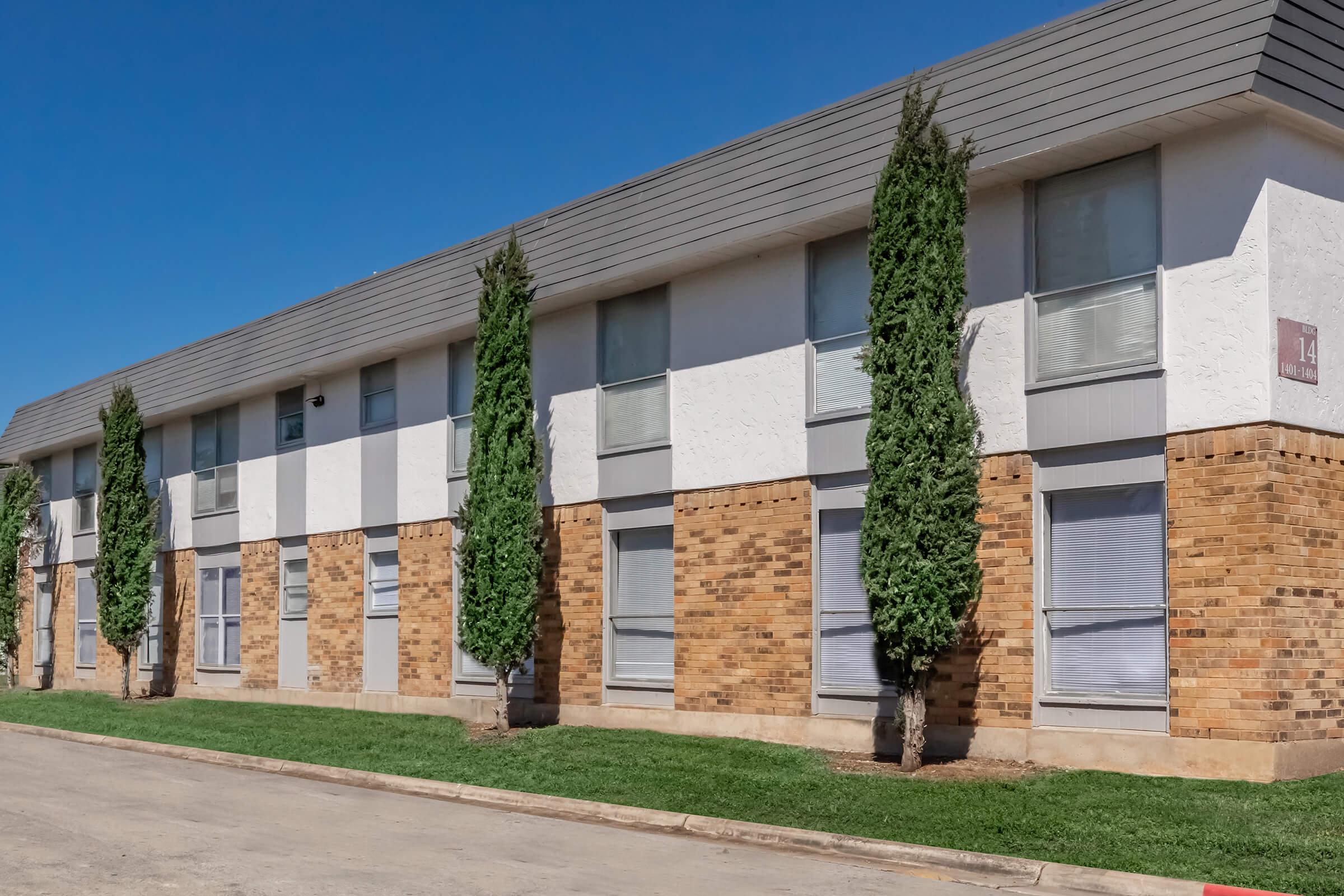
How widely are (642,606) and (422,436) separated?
551 cm

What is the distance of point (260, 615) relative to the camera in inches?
1017

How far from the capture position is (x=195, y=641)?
27.9m

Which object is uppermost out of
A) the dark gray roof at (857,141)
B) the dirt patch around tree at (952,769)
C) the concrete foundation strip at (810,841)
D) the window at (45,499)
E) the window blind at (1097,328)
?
the dark gray roof at (857,141)

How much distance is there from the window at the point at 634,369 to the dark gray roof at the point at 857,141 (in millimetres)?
733

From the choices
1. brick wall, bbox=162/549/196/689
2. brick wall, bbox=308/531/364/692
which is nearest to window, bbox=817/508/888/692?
brick wall, bbox=308/531/364/692

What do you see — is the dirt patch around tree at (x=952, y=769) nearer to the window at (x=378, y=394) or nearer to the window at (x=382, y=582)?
the window at (x=382, y=582)

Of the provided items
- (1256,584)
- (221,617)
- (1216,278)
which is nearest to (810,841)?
(1256,584)

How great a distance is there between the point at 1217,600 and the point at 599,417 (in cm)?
887

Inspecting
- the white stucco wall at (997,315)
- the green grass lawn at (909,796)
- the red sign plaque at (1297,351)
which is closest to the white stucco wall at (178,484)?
the green grass lawn at (909,796)

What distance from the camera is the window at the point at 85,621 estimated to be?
32.4m

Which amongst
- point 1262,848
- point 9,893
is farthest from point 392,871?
point 1262,848

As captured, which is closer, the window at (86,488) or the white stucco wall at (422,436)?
the white stucco wall at (422,436)

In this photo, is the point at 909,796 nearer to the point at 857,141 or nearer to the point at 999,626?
the point at 999,626

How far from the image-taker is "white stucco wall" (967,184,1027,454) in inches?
548
